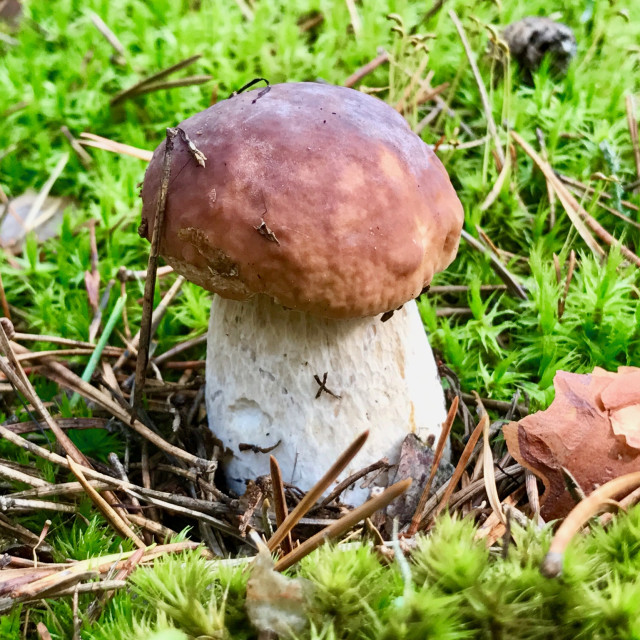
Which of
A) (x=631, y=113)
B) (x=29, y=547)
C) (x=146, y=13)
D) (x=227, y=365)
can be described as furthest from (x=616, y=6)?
(x=29, y=547)

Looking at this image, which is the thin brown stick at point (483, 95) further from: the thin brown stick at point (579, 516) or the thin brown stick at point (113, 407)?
the thin brown stick at point (113, 407)

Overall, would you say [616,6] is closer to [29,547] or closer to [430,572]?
[430,572]

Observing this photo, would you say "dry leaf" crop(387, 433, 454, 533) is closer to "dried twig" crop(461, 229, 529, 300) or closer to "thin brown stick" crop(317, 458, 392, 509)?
"thin brown stick" crop(317, 458, 392, 509)

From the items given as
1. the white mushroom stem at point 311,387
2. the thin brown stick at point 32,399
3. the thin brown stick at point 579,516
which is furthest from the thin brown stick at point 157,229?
the thin brown stick at point 579,516

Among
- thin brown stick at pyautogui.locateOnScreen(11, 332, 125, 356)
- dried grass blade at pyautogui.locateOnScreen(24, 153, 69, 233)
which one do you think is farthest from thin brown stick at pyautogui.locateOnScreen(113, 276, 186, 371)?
dried grass blade at pyautogui.locateOnScreen(24, 153, 69, 233)

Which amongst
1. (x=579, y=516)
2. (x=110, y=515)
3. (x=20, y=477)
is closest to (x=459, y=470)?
(x=579, y=516)

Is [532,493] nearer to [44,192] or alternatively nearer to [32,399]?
[32,399]
